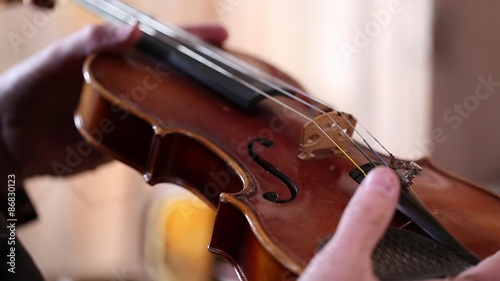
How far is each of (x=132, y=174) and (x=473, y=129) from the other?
980 mm

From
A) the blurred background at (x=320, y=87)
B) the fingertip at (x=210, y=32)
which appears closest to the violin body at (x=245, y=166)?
the fingertip at (x=210, y=32)

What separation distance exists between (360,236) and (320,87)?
1.32 metres

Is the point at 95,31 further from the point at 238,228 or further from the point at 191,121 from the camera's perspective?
the point at 238,228

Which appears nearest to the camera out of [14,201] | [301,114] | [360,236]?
[360,236]

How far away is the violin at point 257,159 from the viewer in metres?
0.49

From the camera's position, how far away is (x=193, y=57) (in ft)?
2.83

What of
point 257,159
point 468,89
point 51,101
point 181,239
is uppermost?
point 257,159

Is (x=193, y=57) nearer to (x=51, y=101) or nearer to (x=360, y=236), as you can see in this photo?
(x=51, y=101)

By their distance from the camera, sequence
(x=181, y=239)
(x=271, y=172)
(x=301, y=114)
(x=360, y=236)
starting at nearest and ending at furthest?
(x=360, y=236)
(x=271, y=172)
(x=301, y=114)
(x=181, y=239)

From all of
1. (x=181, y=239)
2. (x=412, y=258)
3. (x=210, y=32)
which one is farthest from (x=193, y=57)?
(x=181, y=239)

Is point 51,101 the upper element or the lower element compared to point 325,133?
lower

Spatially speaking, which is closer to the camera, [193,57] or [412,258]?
[412,258]

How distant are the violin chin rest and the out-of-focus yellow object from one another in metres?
1.08

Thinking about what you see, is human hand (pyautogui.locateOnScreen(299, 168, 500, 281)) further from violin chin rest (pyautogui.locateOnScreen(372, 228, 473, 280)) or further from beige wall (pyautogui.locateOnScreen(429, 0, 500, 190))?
beige wall (pyautogui.locateOnScreen(429, 0, 500, 190))
